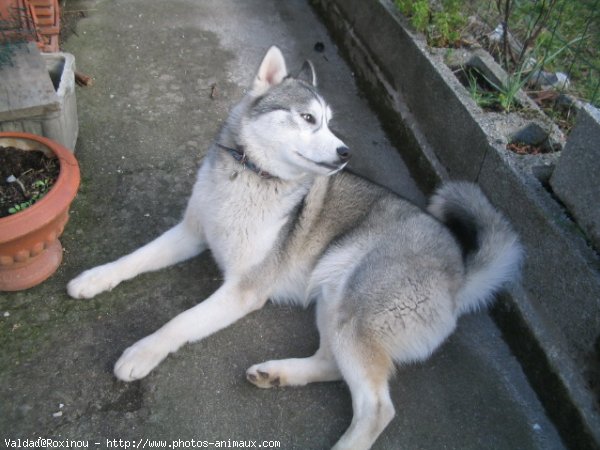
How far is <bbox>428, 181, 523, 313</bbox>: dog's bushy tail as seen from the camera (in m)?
2.51

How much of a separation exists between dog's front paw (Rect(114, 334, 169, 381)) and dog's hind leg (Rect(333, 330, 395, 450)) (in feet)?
2.76

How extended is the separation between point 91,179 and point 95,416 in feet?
5.37

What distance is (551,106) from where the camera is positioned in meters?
3.39

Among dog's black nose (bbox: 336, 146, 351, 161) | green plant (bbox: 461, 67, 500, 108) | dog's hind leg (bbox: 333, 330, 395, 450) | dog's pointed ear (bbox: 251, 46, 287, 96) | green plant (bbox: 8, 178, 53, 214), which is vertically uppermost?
dog's pointed ear (bbox: 251, 46, 287, 96)

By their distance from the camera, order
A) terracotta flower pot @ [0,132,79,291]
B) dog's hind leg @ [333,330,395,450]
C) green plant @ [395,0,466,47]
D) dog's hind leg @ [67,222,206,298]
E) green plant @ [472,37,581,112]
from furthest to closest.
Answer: green plant @ [395,0,466,47], green plant @ [472,37,581,112], dog's hind leg @ [67,222,206,298], terracotta flower pot @ [0,132,79,291], dog's hind leg @ [333,330,395,450]

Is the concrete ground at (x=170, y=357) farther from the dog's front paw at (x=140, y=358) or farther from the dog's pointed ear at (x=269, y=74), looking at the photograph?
the dog's pointed ear at (x=269, y=74)

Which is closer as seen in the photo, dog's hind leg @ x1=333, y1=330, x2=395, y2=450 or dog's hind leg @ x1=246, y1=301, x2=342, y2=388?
dog's hind leg @ x1=333, y1=330, x2=395, y2=450

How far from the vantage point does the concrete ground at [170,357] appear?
89.7 inches

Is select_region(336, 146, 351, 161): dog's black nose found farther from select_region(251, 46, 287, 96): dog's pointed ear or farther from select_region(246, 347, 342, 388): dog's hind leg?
select_region(246, 347, 342, 388): dog's hind leg

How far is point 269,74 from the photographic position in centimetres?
263

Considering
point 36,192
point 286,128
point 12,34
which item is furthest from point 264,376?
point 12,34

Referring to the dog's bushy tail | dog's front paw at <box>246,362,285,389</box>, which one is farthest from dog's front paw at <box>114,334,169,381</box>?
the dog's bushy tail

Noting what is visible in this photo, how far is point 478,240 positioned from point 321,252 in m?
0.79

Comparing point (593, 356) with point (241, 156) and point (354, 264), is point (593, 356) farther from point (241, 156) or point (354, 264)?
point (241, 156)
